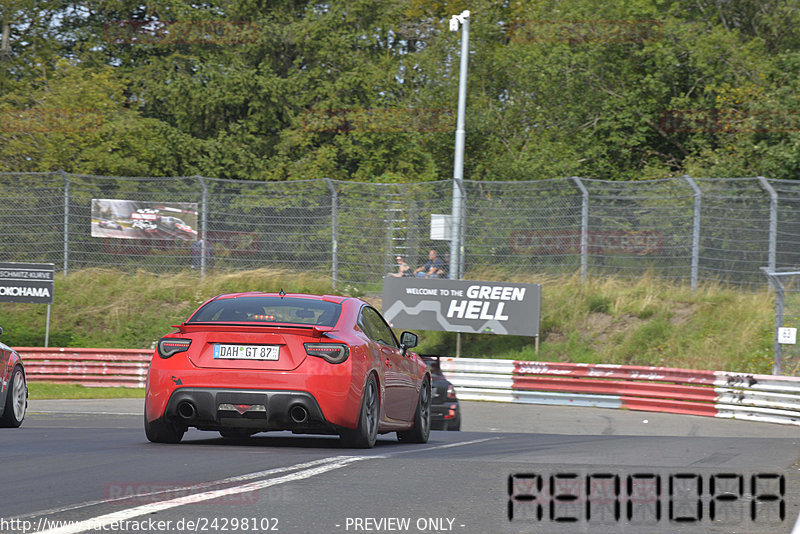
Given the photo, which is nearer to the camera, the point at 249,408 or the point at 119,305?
the point at 249,408

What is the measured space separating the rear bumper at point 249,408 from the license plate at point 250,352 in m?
0.27

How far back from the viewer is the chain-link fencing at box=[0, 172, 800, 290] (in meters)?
24.5

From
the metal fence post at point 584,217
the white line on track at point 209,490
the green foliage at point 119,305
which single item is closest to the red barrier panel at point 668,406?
the metal fence post at point 584,217

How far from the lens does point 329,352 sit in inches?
371

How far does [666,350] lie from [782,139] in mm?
9392

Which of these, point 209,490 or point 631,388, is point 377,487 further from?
point 631,388

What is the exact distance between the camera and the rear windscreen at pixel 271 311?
998 centimetres

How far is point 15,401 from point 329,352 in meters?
4.86

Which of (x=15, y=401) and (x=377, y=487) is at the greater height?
(x=377, y=487)

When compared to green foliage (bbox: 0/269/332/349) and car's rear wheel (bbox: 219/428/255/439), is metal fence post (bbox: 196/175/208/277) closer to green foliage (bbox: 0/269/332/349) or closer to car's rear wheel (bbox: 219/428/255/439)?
green foliage (bbox: 0/269/332/349)

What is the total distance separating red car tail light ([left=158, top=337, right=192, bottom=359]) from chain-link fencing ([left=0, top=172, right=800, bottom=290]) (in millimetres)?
16954

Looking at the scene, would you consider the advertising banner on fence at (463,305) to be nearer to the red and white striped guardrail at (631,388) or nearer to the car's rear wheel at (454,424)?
the red and white striped guardrail at (631,388)

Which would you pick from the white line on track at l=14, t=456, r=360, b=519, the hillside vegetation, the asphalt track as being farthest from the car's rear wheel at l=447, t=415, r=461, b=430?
the hillside vegetation

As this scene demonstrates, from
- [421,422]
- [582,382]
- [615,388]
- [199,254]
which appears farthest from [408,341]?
[199,254]
